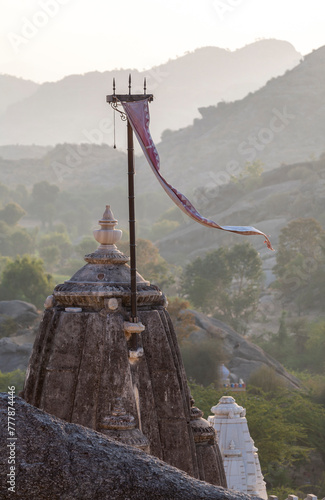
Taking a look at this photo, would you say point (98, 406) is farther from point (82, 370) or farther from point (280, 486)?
point (280, 486)

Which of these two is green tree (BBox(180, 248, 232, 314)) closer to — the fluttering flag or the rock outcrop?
the rock outcrop

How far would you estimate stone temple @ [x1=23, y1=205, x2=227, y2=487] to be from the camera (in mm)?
9641

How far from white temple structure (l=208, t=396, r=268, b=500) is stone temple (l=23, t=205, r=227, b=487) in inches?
275

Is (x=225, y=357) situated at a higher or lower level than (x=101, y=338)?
lower

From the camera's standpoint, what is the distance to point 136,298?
391 inches

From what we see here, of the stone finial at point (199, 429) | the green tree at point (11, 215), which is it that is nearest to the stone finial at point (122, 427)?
the stone finial at point (199, 429)

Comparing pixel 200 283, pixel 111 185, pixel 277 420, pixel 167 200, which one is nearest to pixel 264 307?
pixel 200 283

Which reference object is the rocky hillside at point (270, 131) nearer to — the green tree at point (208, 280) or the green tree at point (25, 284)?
the green tree at point (208, 280)

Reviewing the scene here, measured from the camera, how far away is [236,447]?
17.6 meters

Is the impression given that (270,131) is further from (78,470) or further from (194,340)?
(78,470)

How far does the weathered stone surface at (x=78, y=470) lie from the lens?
4.66 metres

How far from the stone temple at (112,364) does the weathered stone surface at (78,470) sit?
4.47 meters

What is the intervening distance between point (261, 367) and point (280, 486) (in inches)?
581

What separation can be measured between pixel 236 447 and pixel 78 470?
13241 millimetres
